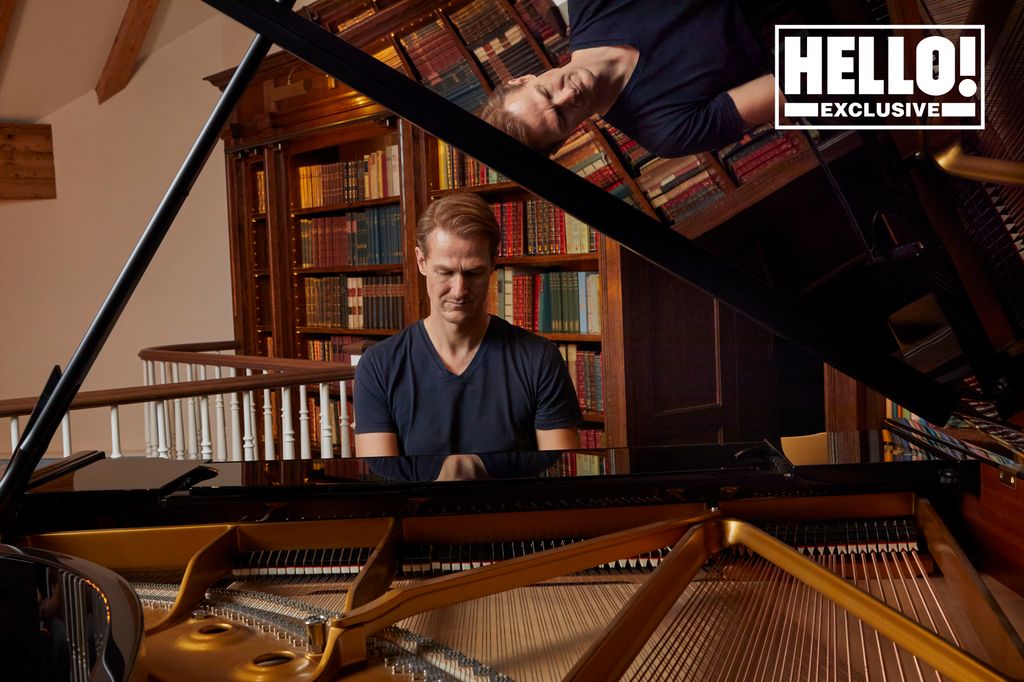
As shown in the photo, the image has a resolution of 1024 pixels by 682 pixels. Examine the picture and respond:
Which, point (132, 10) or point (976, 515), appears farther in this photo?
point (132, 10)

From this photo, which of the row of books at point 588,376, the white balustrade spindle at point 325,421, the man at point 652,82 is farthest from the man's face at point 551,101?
the white balustrade spindle at point 325,421

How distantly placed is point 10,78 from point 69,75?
38 centimetres

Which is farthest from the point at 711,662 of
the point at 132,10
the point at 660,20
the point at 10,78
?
the point at 10,78

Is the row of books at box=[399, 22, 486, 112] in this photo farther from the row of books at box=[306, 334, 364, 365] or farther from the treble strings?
the treble strings

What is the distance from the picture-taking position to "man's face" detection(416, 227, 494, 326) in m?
1.96

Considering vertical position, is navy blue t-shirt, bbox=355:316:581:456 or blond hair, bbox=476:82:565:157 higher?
blond hair, bbox=476:82:565:157

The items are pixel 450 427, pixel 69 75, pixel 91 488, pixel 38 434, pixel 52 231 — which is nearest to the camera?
pixel 38 434

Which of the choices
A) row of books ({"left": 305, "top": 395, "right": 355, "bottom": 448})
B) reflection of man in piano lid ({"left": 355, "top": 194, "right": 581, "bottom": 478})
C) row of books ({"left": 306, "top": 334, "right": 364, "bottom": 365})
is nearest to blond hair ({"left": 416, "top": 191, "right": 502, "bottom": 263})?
reflection of man in piano lid ({"left": 355, "top": 194, "right": 581, "bottom": 478})

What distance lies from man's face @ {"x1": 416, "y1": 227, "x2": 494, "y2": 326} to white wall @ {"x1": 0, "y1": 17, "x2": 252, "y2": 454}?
162 inches

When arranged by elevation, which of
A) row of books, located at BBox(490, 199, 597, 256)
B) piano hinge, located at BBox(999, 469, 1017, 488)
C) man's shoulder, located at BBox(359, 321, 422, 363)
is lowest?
piano hinge, located at BBox(999, 469, 1017, 488)

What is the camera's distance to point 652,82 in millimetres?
2801

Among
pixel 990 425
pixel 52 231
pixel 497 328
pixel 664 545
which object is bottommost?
pixel 664 545

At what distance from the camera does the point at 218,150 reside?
219 inches

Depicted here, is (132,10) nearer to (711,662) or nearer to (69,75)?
(69,75)
